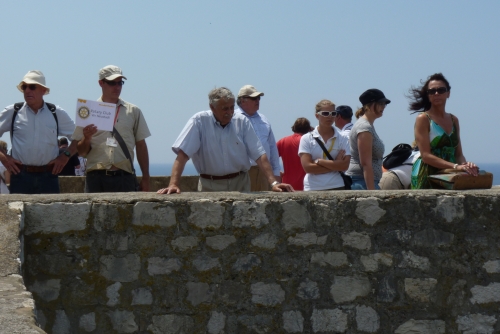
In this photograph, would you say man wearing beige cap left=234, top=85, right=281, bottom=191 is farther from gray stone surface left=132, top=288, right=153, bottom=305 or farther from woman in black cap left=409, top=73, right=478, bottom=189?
gray stone surface left=132, top=288, right=153, bottom=305

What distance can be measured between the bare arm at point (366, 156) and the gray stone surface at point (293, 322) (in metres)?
1.66

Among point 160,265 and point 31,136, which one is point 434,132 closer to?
point 160,265

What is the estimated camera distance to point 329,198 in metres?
5.54

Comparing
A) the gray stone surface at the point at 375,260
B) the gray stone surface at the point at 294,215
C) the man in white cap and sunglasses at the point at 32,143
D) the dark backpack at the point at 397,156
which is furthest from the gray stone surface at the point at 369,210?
the man in white cap and sunglasses at the point at 32,143

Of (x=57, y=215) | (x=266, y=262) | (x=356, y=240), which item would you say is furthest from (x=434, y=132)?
(x=57, y=215)

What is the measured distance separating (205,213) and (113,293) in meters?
0.87

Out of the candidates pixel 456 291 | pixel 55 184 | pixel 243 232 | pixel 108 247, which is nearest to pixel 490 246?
pixel 456 291

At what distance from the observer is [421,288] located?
558cm

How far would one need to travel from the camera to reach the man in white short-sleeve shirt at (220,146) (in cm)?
615

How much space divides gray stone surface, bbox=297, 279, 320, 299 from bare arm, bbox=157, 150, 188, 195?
115 centimetres

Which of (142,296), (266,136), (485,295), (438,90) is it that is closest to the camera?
(142,296)

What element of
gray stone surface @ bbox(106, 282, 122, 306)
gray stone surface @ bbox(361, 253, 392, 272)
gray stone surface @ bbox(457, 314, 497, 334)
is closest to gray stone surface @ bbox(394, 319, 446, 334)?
gray stone surface @ bbox(457, 314, 497, 334)

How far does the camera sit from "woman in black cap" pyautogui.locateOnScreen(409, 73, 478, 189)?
619 centimetres

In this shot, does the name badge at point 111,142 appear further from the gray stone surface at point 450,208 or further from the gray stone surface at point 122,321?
the gray stone surface at point 450,208
